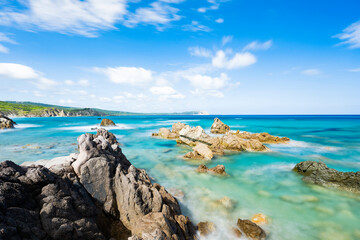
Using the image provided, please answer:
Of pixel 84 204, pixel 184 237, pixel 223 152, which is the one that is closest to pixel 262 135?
pixel 223 152

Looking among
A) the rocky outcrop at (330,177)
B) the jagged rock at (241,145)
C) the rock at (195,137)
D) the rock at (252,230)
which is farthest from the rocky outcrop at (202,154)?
the rock at (252,230)

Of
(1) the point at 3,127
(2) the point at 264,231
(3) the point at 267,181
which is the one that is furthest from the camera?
(1) the point at 3,127

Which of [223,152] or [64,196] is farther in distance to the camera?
[223,152]

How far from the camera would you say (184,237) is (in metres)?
6.74

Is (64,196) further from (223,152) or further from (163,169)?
(223,152)

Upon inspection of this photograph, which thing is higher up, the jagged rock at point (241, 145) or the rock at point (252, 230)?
the jagged rock at point (241, 145)

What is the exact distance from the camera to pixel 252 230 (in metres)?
7.67

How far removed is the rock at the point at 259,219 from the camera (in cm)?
871

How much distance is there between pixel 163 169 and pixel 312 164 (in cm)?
1262

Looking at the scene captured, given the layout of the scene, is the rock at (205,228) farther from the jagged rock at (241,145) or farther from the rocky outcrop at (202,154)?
the jagged rock at (241,145)

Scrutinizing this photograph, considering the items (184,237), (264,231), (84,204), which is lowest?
(264,231)

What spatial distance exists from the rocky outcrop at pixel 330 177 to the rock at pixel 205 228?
10.0 m

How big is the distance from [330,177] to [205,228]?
11.3m

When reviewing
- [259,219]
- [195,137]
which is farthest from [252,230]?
[195,137]
